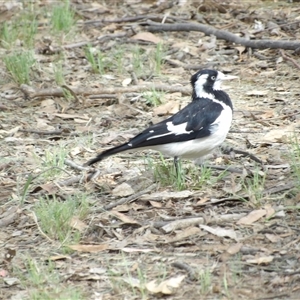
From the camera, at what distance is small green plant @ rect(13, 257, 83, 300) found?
4090 millimetres

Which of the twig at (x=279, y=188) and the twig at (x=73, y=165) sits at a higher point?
the twig at (x=279, y=188)

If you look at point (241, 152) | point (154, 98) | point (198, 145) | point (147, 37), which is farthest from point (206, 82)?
point (147, 37)

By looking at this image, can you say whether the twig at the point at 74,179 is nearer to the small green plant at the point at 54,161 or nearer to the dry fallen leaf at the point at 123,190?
the small green plant at the point at 54,161

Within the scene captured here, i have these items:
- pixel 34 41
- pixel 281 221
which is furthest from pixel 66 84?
pixel 281 221

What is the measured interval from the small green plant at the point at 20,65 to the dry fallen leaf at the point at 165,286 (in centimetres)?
396

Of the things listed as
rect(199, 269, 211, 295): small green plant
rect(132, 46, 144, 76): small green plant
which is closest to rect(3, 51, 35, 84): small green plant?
rect(132, 46, 144, 76): small green plant

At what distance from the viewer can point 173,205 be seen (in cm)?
523

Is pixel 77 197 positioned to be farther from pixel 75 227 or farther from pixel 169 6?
pixel 169 6

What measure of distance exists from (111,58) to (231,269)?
4491 millimetres

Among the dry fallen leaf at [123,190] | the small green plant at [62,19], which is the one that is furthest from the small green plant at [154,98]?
the small green plant at [62,19]

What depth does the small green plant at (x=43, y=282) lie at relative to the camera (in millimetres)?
4090

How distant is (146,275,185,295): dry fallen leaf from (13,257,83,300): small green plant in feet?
1.17

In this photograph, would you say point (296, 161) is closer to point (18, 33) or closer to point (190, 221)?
point (190, 221)

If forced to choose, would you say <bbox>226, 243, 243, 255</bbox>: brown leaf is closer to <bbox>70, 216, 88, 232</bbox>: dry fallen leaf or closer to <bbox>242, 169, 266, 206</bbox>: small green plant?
<bbox>242, 169, 266, 206</bbox>: small green plant
